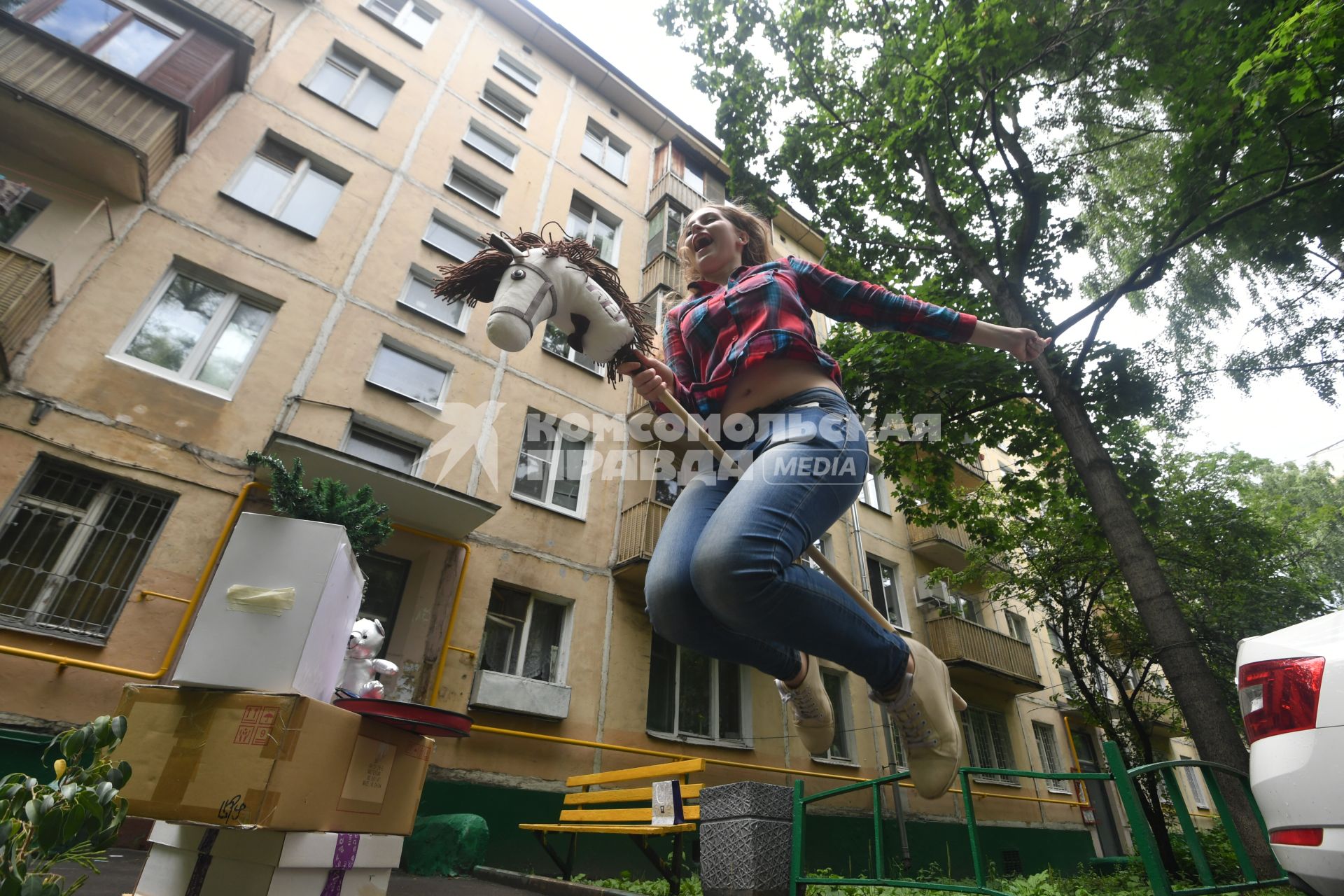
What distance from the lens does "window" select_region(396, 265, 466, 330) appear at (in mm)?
10312

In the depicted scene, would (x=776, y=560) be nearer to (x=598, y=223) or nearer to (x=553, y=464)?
(x=553, y=464)

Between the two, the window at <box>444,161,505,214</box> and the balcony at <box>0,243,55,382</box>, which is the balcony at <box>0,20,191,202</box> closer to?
the balcony at <box>0,243,55,382</box>

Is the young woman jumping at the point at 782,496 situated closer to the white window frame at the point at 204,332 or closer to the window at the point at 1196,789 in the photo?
the white window frame at the point at 204,332

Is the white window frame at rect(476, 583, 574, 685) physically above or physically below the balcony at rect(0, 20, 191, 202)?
below

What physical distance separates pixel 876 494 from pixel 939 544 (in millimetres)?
1912

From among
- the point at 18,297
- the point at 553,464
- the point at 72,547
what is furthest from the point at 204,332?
the point at 553,464

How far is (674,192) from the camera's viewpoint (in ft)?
49.0

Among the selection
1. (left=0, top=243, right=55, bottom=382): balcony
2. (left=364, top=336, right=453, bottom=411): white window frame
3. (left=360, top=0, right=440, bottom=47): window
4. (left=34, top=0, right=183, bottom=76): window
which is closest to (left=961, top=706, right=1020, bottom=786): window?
(left=364, top=336, right=453, bottom=411): white window frame

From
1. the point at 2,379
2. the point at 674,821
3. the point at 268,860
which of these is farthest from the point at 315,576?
the point at 2,379

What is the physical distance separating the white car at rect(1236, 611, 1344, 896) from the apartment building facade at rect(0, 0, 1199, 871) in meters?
6.36

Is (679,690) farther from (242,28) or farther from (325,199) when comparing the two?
(242,28)

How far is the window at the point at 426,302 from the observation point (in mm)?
10312

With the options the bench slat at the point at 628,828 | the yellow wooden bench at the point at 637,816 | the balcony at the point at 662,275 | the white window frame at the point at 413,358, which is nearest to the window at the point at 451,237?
the white window frame at the point at 413,358

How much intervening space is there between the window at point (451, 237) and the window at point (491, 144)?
7.24 ft
